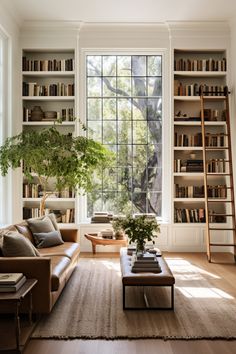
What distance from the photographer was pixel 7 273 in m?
3.50

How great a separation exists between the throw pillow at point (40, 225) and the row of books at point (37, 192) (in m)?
1.63

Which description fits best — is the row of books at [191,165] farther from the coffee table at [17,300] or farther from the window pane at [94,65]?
the coffee table at [17,300]

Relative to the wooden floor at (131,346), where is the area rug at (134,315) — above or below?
above

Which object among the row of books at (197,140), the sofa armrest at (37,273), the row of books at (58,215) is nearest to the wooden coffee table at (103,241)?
the row of books at (58,215)

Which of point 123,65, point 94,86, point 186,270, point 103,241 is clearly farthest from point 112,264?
point 123,65

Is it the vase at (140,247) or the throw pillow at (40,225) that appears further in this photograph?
the throw pillow at (40,225)

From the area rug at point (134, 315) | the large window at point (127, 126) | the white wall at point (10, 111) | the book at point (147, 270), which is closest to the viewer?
the area rug at point (134, 315)

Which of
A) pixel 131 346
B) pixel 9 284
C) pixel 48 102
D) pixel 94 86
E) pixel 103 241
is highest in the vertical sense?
pixel 94 86

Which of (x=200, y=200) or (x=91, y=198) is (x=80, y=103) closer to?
(x=91, y=198)

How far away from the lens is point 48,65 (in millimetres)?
7164

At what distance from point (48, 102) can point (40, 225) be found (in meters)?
3.01

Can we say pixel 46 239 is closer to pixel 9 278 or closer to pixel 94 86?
pixel 9 278

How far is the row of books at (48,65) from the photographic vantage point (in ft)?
23.5

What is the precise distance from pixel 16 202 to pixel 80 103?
2.15 metres
